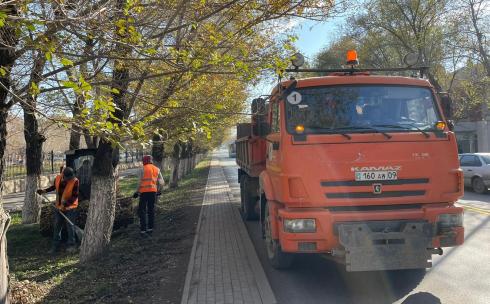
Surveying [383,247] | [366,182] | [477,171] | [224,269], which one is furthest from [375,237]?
[477,171]

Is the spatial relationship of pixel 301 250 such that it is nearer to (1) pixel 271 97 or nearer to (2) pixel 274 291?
(2) pixel 274 291

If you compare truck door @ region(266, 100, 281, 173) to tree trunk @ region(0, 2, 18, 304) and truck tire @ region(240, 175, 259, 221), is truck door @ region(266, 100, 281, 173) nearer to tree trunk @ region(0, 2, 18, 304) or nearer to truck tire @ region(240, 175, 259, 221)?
tree trunk @ region(0, 2, 18, 304)

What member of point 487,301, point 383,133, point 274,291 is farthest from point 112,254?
point 487,301

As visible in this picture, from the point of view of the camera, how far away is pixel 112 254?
7863 mm

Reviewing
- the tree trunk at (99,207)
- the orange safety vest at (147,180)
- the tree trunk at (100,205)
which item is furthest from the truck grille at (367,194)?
the orange safety vest at (147,180)

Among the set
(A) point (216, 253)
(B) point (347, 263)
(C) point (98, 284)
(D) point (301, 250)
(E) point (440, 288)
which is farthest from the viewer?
(A) point (216, 253)

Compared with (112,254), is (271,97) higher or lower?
higher

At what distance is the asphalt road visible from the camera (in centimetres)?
495

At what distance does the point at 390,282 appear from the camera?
218 inches

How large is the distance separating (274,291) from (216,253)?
2.26 metres

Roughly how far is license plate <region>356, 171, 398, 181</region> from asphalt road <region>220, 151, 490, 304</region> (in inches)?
54.6

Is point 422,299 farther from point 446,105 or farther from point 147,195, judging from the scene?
point 147,195

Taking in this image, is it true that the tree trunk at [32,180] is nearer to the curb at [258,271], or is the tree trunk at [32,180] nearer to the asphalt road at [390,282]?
the curb at [258,271]

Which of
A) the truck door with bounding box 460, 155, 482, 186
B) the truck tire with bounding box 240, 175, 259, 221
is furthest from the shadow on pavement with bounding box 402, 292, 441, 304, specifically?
the truck door with bounding box 460, 155, 482, 186
